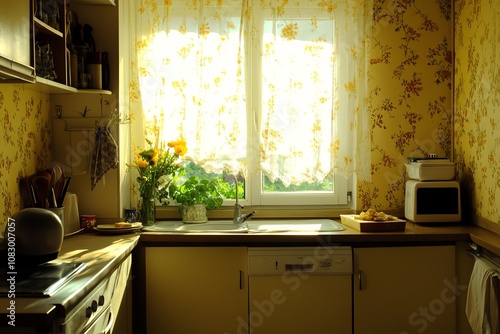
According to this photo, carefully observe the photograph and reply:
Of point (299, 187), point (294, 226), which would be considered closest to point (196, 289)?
point (294, 226)

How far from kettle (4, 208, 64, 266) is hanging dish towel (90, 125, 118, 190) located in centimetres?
95

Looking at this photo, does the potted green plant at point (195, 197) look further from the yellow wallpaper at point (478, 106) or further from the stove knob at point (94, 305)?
the yellow wallpaper at point (478, 106)

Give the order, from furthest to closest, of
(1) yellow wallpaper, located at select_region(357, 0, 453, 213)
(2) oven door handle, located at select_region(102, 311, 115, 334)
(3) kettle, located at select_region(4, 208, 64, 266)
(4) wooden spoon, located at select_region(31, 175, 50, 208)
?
1. (1) yellow wallpaper, located at select_region(357, 0, 453, 213)
2. (4) wooden spoon, located at select_region(31, 175, 50, 208)
3. (2) oven door handle, located at select_region(102, 311, 115, 334)
4. (3) kettle, located at select_region(4, 208, 64, 266)

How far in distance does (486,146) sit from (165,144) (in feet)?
5.87

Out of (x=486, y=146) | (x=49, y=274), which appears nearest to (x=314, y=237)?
(x=486, y=146)

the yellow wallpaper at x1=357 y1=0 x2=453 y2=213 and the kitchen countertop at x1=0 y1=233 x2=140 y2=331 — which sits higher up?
the yellow wallpaper at x1=357 y1=0 x2=453 y2=213

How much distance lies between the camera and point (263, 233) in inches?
113

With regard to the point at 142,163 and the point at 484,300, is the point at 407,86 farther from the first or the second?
the point at 142,163

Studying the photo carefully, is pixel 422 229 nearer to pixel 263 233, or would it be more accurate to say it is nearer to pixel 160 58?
pixel 263 233

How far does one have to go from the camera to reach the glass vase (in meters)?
3.12

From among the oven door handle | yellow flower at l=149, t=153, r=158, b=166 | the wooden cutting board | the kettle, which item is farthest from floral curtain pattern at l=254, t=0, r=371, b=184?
the kettle

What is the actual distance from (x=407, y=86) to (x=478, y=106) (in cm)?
49

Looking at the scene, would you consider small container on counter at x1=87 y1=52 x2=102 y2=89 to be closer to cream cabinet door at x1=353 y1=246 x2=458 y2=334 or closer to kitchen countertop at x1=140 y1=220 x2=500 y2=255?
kitchen countertop at x1=140 y1=220 x2=500 y2=255

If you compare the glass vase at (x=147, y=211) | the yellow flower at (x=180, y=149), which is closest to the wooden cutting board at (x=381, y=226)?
the yellow flower at (x=180, y=149)
